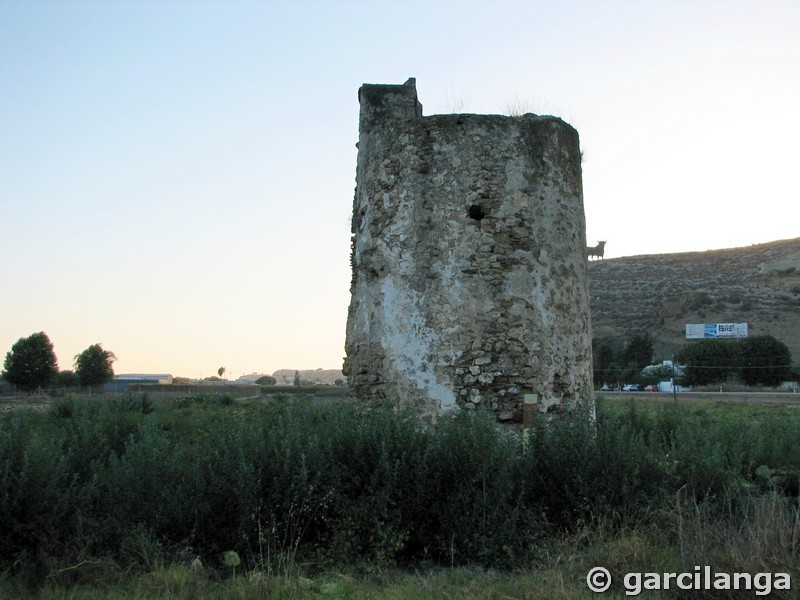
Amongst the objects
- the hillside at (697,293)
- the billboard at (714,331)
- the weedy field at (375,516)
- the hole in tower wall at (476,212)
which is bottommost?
the weedy field at (375,516)

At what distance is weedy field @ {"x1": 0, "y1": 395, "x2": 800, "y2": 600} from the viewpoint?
5195 mm

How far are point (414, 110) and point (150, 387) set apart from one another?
31762 mm

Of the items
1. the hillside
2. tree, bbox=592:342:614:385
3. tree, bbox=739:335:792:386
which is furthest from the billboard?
tree, bbox=739:335:792:386

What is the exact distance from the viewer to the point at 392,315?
330 inches

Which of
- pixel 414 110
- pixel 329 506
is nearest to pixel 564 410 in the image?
pixel 329 506

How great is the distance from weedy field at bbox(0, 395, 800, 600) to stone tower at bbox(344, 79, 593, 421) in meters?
0.86

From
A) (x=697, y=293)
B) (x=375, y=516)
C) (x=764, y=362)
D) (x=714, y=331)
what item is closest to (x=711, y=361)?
(x=764, y=362)

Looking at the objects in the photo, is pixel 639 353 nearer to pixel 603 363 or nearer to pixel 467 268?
pixel 603 363

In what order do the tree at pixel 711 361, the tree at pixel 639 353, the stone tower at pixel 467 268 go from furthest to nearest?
1. the tree at pixel 639 353
2. the tree at pixel 711 361
3. the stone tower at pixel 467 268

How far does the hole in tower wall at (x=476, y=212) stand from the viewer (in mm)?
8336

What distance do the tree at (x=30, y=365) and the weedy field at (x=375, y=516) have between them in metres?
48.5

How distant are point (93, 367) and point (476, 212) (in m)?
51.9

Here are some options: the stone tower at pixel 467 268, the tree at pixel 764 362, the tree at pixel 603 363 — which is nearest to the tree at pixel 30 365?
the tree at pixel 603 363

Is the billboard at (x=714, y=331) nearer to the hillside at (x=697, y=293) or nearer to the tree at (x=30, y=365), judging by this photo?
the hillside at (x=697, y=293)
